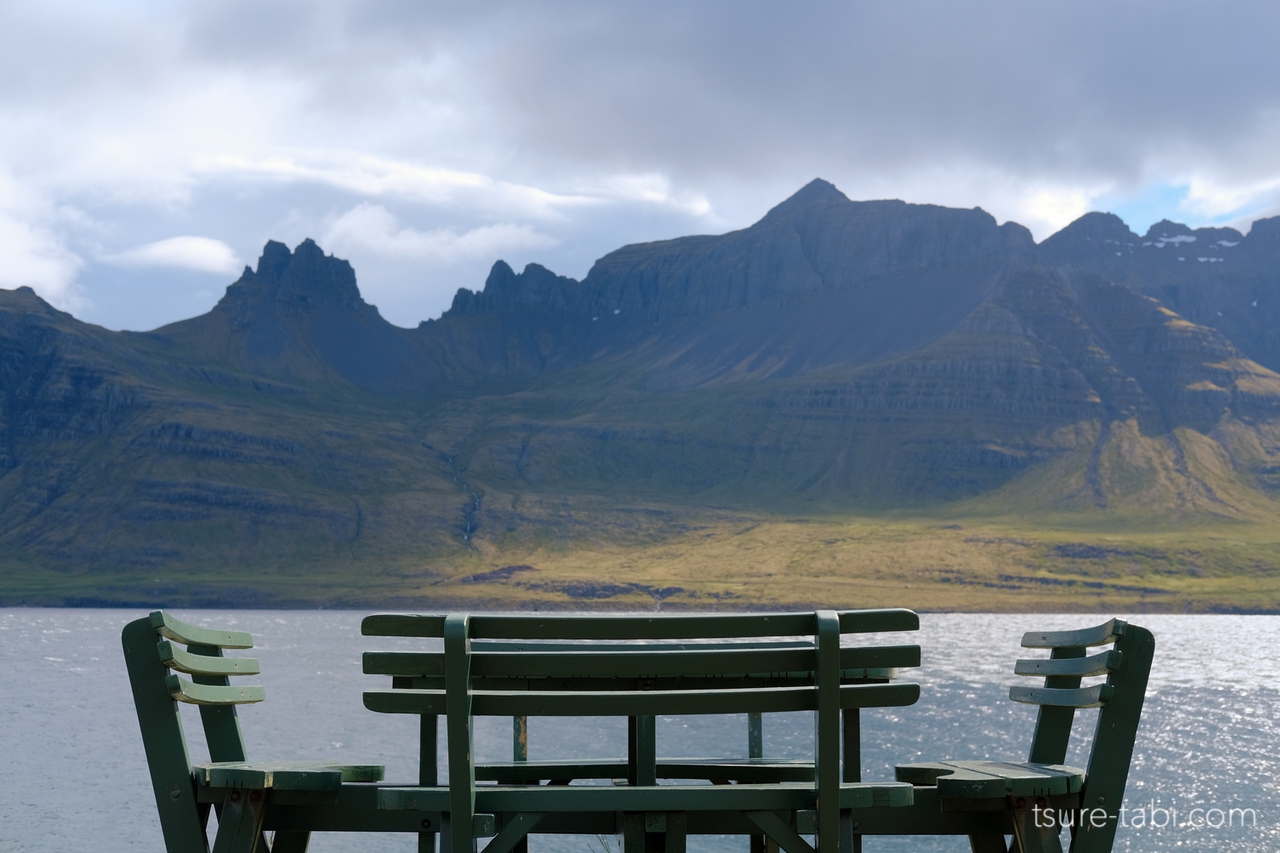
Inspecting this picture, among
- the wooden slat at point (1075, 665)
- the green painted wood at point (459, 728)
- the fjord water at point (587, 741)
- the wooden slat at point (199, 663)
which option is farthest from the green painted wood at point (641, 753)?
the fjord water at point (587, 741)

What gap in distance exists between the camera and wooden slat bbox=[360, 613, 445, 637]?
601 cm

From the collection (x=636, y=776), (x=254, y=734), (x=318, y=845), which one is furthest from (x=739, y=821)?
(x=254, y=734)

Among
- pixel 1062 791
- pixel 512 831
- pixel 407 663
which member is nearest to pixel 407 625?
pixel 407 663

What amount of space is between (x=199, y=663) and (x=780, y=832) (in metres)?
3.08

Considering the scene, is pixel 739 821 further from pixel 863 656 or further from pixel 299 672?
pixel 299 672

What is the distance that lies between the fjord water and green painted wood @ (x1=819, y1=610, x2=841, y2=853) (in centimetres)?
758

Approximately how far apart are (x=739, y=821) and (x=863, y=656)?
3.32 feet

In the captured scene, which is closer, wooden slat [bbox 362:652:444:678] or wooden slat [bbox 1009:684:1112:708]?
wooden slat [bbox 362:652:444:678]

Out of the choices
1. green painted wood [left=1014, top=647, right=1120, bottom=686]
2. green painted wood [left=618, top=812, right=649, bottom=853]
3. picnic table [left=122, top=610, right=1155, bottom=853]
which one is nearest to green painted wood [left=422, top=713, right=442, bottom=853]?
picnic table [left=122, top=610, right=1155, bottom=853]

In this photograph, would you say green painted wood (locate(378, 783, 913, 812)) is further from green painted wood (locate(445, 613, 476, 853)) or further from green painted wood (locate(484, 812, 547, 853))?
green painted wood (locate(445, 613, 476, 853))

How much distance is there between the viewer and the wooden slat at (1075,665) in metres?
6.82

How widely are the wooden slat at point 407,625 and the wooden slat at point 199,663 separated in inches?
41.0

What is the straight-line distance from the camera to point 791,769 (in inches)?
305

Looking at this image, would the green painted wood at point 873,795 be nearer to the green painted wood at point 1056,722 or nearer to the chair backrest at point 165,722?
the green painted wood at point 1056,722
